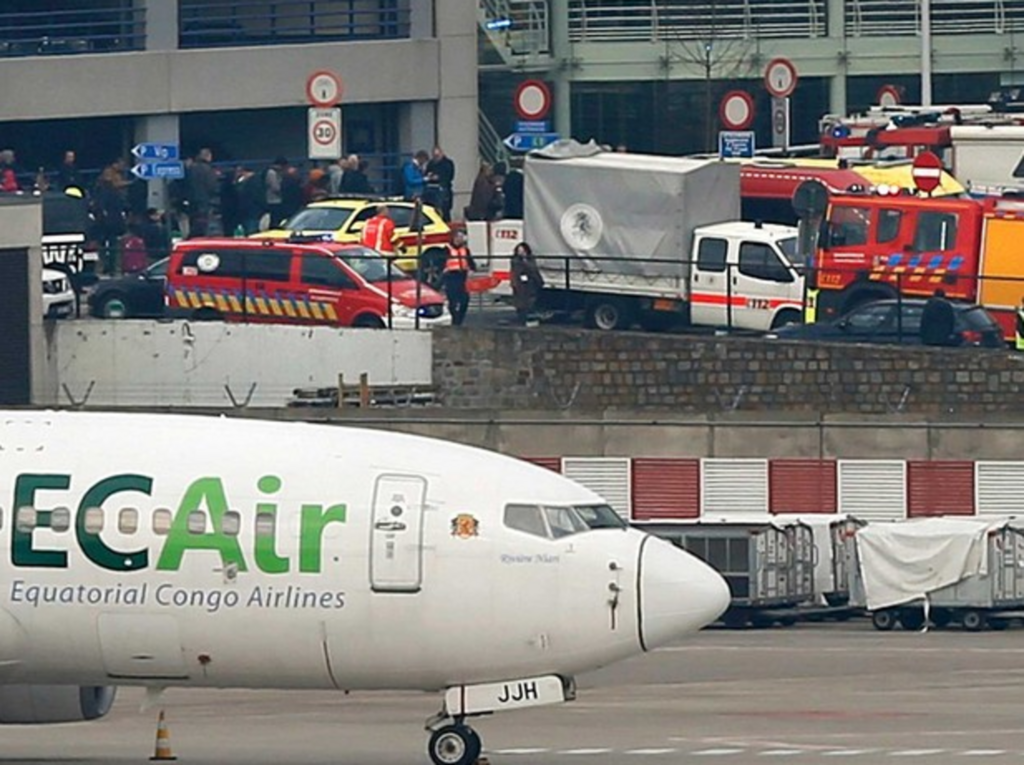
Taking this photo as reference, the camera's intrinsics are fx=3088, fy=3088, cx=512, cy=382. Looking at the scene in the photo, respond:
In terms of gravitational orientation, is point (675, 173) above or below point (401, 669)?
above

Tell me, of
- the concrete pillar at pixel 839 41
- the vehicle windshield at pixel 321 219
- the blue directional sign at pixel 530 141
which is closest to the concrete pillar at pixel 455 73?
the blue directional sign at pixel 530 141

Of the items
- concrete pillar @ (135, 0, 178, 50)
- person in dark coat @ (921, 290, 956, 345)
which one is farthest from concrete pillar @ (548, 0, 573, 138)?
person in dark coat @ (921, 290, 956, 345)

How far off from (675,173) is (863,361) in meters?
7.16

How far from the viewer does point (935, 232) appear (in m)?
49.5

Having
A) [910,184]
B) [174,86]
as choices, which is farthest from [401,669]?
[174,86]

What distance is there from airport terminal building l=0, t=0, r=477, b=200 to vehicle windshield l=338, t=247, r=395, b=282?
20.4 m

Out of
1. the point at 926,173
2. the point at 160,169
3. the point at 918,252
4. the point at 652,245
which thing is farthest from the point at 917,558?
the point at 160,169

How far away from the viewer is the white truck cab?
49.5 metres

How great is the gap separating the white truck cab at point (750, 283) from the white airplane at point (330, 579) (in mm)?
25106

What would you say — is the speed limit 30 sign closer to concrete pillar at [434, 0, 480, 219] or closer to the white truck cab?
the white truck cab

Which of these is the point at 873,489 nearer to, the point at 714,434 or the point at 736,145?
the point at 714,434

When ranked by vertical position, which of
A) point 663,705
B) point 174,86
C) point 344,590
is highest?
point 174,86

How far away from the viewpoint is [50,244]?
169 ft

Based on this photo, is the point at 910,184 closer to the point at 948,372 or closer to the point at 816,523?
the point at 948,372
